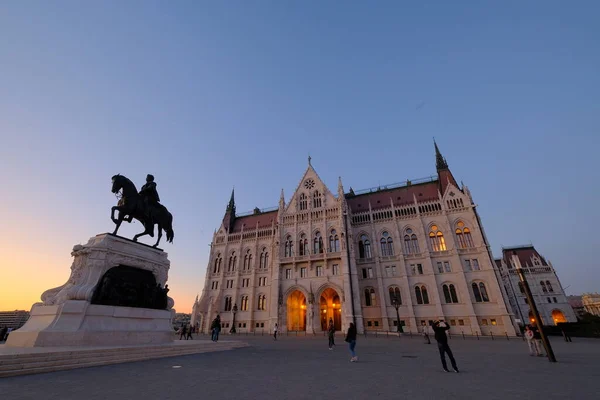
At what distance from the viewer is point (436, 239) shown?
38188mm

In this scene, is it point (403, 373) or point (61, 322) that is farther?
point (61, 322)

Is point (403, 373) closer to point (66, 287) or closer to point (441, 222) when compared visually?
point (66, 287)

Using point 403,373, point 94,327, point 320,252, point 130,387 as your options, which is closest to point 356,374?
point 403,373

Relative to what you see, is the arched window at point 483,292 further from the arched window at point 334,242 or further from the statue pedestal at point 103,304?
the statue pedestal at point 103,304

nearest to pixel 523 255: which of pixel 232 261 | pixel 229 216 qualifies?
pixel 232 261

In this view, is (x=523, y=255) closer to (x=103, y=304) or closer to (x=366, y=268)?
(x=366, y=268)

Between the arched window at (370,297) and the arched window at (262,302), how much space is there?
16.8 meters

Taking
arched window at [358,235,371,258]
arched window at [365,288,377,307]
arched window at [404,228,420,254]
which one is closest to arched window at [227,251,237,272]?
arched window at [358,235,371,258]

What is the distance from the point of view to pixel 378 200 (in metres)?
46.3

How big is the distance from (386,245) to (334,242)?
8.18m

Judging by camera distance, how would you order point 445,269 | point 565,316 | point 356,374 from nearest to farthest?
1. point 356,374
2. point 445,269
3. point 565,316

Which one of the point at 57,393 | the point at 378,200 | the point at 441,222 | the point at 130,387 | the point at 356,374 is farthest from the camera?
the point at 378,200

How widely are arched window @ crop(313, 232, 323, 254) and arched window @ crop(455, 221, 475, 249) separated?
65.1ft

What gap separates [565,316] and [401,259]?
45.1 metres
